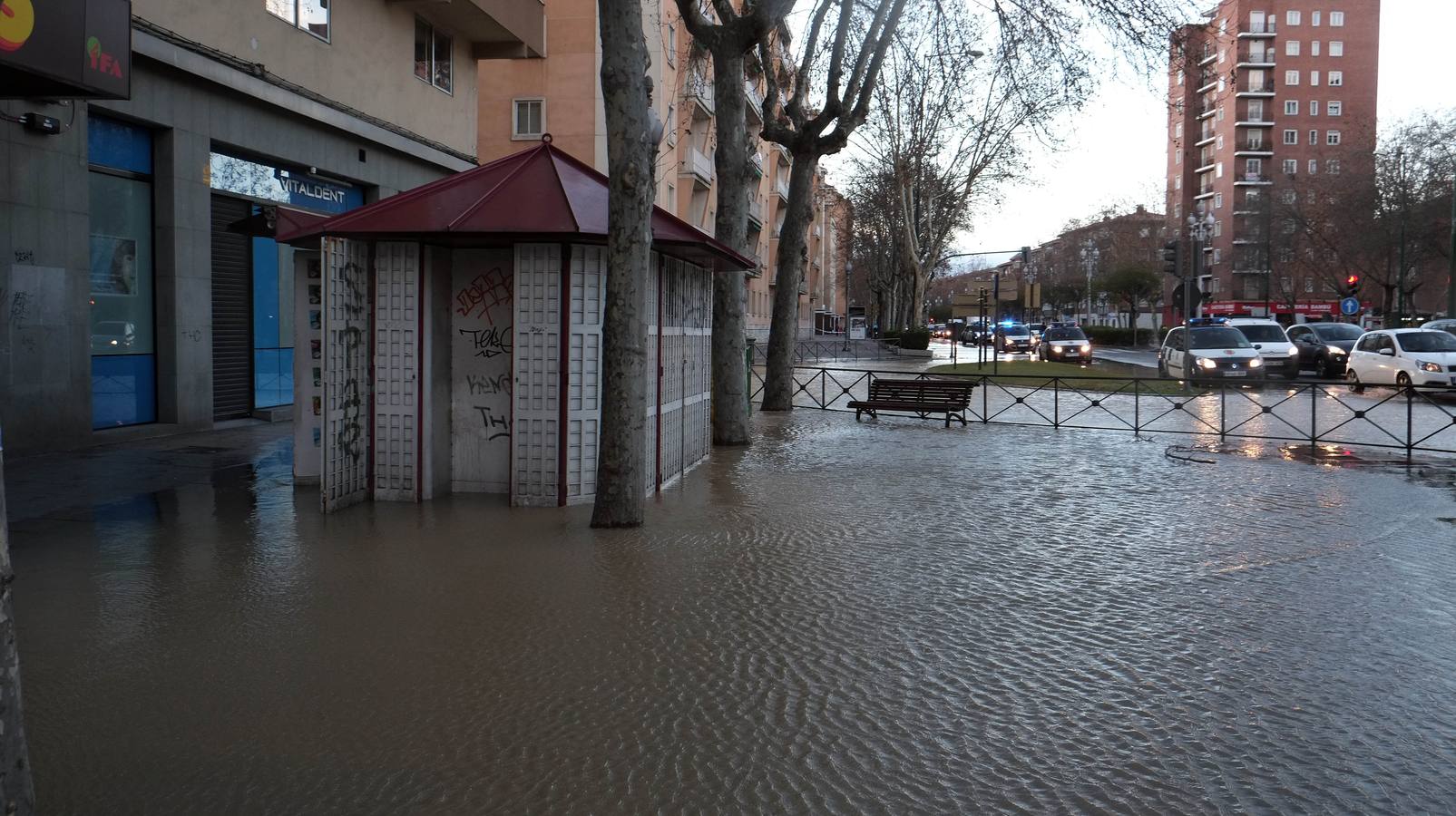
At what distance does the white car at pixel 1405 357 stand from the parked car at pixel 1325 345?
4.21 metres

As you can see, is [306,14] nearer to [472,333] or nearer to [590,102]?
[472,333]

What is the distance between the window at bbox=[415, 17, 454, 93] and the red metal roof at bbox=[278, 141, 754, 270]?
11327 millimetres

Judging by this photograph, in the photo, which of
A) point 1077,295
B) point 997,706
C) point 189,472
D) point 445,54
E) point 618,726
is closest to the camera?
point 618,726

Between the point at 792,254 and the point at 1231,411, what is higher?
the point at 792,254

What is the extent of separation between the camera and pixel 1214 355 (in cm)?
2664

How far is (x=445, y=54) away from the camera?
21.3m

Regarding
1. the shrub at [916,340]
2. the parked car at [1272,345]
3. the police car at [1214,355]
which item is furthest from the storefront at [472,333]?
the shrub at [916,340]

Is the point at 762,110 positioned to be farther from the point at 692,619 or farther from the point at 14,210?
the point at 692,619

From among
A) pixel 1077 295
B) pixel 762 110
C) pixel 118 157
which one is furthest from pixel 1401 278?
pixel 1077 295

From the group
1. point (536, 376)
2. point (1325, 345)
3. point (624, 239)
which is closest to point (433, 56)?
point (536, 376)

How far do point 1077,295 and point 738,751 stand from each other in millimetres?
107876

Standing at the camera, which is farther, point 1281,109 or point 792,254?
point 1281,109

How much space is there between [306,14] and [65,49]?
21.7 ft

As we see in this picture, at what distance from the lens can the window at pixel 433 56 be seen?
20.2 meters
